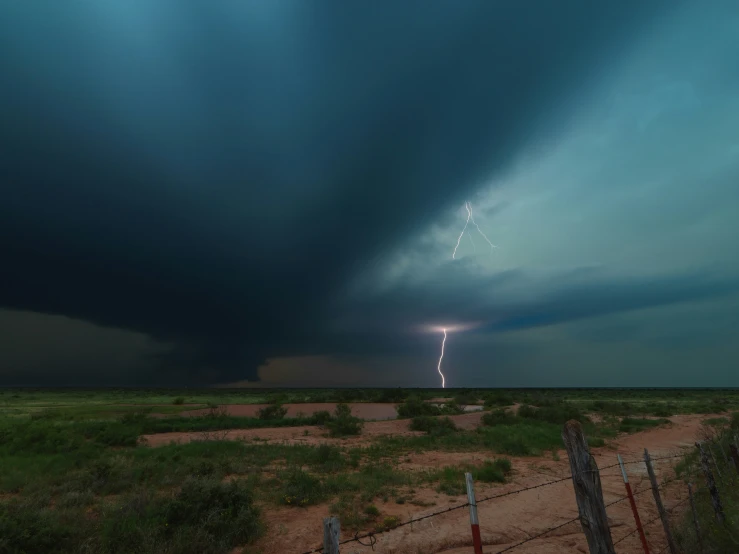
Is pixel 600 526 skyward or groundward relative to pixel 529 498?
skyward

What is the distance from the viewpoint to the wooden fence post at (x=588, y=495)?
15.0 feet

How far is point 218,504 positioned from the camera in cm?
990

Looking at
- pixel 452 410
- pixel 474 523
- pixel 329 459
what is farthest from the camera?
pixel 452 410

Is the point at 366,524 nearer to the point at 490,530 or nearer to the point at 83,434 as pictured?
the point at 490,530

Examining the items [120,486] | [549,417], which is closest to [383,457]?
[120,486]

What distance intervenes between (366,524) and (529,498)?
6.18 meters

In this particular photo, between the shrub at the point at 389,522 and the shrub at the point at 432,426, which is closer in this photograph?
the shrub at the point at 389,522

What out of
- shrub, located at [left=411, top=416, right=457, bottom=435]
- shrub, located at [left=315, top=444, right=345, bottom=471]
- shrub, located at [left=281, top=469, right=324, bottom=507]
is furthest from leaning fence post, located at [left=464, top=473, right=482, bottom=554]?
shrub, located at [left=411, top=416, right=457, bottom=435]

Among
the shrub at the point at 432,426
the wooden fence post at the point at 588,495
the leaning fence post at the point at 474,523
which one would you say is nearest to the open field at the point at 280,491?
the shrub at the point at 432,426

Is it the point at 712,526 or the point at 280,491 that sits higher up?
the point at 712,526

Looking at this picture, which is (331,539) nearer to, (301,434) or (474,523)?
(474,523)

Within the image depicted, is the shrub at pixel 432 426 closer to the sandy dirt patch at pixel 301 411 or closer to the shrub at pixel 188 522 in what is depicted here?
the sandy dirt patch at pixel 301 411

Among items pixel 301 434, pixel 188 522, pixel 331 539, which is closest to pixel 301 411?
pixel 301 434

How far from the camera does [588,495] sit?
15.5 ft
